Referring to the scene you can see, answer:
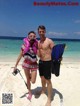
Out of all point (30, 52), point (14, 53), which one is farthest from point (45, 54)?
point (14, 53)

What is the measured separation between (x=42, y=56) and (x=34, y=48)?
0.25m

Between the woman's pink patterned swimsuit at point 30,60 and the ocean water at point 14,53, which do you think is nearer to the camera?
the woman's pink patterned swimsuit at point 30,60

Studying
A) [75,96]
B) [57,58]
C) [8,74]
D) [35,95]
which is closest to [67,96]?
[75,96]

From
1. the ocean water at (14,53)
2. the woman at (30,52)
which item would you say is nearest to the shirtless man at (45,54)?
the woman at (30,52)

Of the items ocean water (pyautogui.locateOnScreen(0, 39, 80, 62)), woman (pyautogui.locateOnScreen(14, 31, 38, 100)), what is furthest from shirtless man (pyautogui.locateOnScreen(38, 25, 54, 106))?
ocean water (pyautogui.locateOnScreen(0, 39, 80, 62))

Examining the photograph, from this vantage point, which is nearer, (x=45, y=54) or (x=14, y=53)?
(x=45, y=54)

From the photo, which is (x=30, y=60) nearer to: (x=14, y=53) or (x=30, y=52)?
(x=30, y=52)

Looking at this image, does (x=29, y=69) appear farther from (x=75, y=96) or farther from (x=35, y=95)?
(x=75, y=96)

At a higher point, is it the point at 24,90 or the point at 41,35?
the point at 41,35

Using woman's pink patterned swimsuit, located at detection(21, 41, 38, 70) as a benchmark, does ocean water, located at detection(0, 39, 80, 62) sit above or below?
below

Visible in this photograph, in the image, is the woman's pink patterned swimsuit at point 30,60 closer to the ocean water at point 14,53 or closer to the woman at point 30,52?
the woman at point 30,52

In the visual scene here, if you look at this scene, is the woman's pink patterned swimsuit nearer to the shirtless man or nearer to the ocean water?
the shirtless man

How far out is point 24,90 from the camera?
6.98 metres

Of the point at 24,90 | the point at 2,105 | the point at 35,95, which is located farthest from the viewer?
the point at 24,90
